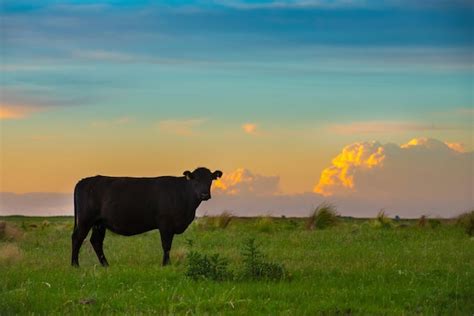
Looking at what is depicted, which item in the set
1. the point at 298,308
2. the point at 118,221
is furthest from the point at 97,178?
the point at 298,308

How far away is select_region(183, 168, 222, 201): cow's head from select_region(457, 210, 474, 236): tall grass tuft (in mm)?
13037

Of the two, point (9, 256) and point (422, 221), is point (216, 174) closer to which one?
point (9, 256)

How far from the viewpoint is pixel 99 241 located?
2056cm

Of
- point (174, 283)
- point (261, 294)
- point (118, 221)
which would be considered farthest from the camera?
point (118, 221)

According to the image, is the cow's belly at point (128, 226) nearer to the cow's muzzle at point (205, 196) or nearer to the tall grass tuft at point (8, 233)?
the cow's muzzle at point (205, 196)

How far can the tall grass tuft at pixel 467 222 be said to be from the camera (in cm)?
3081

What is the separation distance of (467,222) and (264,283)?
18566mm

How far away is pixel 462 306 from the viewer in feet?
44.2

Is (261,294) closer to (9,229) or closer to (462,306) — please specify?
(462,306)

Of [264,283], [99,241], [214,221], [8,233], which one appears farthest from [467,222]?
[264,283]

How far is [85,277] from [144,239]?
13.9 meters

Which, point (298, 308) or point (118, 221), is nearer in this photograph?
point (298, 308)

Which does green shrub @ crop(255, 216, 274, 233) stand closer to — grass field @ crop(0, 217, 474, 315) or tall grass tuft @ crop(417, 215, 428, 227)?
tall grass tuft @ crop(417, 215, 428, 227)

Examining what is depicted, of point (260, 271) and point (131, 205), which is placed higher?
point (131, 205)
